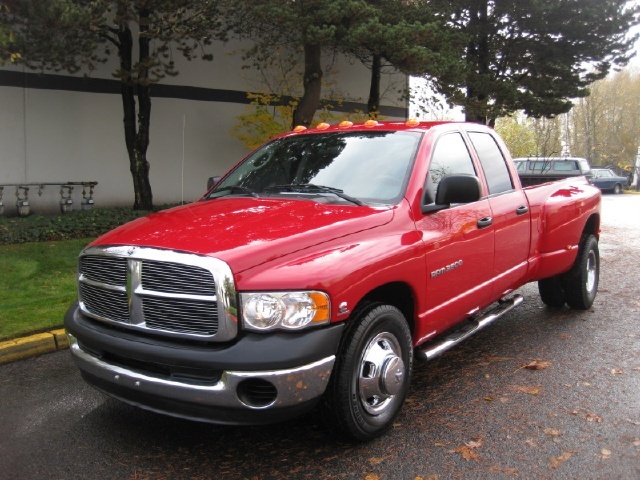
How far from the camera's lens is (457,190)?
13.3 feet

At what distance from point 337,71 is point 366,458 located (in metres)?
15.6

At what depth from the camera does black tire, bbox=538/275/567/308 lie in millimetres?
6689

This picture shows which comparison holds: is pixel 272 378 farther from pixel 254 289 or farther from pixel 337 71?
pixel 337 71

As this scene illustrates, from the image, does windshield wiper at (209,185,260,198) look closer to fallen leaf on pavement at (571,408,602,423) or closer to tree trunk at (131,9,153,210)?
fallen leaf on pavement at (571,408,602,423)

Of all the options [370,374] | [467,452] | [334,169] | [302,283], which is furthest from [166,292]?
[467,452]

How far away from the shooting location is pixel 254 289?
3043mm

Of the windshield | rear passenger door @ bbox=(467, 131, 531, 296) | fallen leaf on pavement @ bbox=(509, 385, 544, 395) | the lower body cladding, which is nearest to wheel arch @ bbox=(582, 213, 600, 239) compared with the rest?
rear passenger door @ bbox=(467, 131, 531, 296)

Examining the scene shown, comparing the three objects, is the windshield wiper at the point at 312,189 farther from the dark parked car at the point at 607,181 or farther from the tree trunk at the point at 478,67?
the dark parked car at the point at 607,181

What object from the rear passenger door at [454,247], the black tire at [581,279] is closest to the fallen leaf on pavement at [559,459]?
the rear passenger door at [454,247]

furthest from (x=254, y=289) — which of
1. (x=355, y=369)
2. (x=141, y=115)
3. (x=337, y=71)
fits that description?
(x=337, y=71)

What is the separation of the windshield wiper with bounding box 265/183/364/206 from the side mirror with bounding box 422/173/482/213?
0.51m

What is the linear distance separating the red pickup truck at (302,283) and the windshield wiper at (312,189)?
0.5 inches

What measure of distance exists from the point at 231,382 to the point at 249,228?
917 millimetres

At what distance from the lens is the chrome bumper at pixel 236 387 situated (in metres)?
3.00
